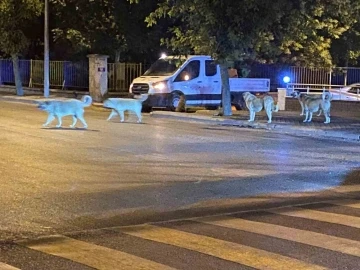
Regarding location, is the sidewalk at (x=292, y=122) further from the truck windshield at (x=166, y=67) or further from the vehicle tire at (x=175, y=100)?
the truck windshield at (x=166, y=67)

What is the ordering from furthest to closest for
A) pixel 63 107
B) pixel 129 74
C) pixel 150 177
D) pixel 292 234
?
pixel 129 74 → pixel 63 107 → pixel 150 177 → pixel 292 234

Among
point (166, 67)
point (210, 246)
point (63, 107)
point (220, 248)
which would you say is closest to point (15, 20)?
point (166, 67)

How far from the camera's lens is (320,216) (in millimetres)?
9117

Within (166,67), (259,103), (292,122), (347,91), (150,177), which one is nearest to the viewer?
(150,177)

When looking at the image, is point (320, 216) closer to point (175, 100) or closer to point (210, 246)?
point (210, 246)

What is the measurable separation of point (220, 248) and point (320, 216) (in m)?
2.21

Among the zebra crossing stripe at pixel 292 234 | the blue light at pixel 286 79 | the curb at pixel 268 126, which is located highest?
the blue light at pixel 286 79

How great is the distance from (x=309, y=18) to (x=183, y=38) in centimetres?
470

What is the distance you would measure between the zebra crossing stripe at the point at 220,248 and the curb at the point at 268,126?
11.5 meters

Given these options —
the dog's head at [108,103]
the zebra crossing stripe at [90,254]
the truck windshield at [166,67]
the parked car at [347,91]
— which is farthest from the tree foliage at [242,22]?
the zebra crossing stripe at [90,254]

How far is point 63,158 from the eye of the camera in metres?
13.6

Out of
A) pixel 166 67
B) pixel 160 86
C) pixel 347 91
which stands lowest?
pixel 347 91

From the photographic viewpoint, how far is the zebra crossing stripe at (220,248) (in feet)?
22.4

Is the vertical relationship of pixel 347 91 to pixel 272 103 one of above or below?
above
